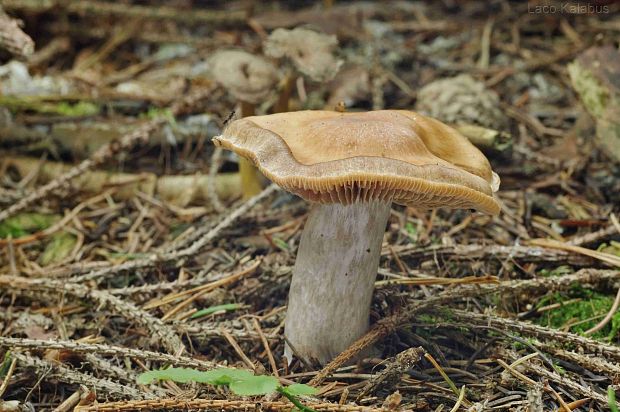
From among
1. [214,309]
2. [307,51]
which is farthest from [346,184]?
[307,51]

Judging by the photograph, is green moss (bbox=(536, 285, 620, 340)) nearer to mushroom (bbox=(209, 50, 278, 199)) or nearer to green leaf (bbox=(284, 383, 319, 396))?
green leaf (bbox=(284, 383, 319, 396))

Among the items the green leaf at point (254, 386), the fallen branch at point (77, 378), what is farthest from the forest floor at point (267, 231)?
the green leaf at point (254, 386)

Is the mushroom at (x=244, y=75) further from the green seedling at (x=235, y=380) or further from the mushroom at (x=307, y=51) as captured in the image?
the green seedling at (x=235, y=380)

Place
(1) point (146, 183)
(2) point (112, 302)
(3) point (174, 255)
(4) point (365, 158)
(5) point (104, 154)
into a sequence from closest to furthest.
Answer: (4) point (365, 158), (2) point (112, 302), (3) point (174, 255), (5) point (104, 154), (1) point (146, 183)

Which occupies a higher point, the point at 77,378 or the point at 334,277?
the point at 334,277

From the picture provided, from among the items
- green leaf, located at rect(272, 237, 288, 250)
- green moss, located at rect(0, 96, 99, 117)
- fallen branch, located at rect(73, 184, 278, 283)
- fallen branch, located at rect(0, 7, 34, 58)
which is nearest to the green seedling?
fallen branch, located at rect(73, 184, 278, 283)

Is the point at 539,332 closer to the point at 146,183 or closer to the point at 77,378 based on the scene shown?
the point at 77,378

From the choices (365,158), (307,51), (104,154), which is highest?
(307,51)
